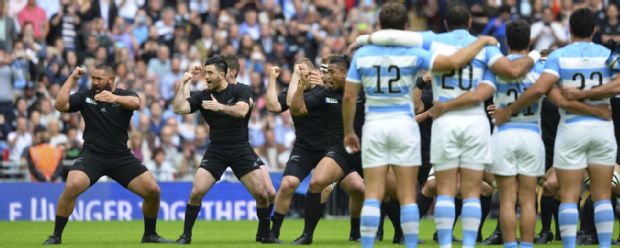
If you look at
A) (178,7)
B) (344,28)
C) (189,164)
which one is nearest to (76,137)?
(189,164)

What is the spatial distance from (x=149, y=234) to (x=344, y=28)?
13.7m

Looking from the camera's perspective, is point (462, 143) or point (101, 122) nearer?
point (462, 143)

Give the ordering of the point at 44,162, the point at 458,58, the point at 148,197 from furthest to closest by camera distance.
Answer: the point at 44,162
the point at 148,197
the point at 458,58

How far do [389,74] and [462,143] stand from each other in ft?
3.12

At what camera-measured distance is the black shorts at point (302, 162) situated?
16734 mm

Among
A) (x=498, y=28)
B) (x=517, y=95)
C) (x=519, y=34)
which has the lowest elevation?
(x=517, y=95)

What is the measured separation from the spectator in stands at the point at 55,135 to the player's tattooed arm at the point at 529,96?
13493mm

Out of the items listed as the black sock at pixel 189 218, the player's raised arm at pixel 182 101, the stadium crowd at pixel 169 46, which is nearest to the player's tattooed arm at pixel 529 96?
the player's raised arm at pixel 182 101

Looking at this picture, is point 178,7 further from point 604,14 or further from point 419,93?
point 419,93

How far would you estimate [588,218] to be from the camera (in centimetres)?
1688

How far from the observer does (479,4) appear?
2875 cm

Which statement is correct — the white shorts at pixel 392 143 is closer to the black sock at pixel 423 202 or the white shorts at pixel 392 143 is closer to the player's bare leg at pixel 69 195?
the black sock at pixel 423 202

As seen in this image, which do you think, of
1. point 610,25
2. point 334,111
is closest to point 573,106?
point 334,111

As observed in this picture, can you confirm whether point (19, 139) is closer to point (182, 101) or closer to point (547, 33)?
point (182, 101)
